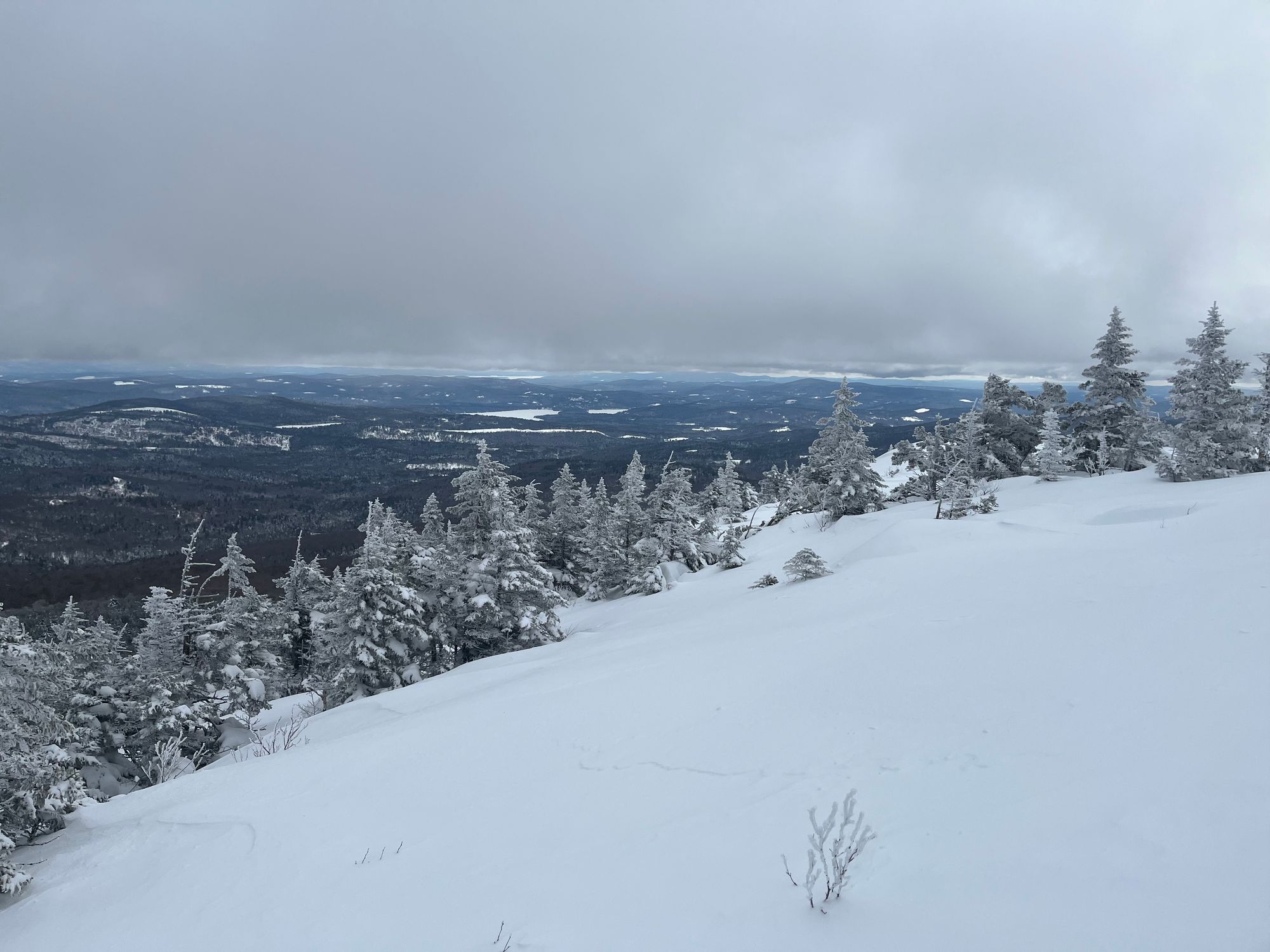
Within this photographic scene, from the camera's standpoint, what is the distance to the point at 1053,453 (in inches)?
1062

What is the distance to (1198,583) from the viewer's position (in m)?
7.62

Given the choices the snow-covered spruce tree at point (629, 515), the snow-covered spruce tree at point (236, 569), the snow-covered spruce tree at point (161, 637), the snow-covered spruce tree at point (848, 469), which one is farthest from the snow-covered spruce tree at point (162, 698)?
the snow-covered spruce tree at point (848, 469)

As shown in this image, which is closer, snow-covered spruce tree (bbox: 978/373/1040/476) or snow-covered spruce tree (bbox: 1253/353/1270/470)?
snow-covered spruce tree (bbox: 1253/353/1270/470)

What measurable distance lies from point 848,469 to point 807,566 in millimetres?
13519

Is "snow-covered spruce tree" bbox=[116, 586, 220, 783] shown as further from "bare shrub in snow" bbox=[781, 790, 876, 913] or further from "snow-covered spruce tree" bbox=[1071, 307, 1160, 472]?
"snow-covered spruce tree" bbox=[1071, 307, 1160, 472]

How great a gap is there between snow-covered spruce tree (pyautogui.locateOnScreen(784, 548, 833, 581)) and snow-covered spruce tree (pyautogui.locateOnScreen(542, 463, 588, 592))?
19.8m

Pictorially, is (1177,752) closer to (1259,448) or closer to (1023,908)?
(1023,908)

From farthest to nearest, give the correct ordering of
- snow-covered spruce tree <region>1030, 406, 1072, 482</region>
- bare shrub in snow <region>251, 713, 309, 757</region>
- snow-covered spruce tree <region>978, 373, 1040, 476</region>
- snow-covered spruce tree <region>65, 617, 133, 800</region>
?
snow-covered spruce tree <region>978, 373, 1040, 476</region>, snow-covered spruce tree <region>1030, 406, 1072, 482</region>, snow-covered spruce tree <region>65, 617, 133, 800</region>, bare shrub in snow <region>251, 713, 309, 757</region>

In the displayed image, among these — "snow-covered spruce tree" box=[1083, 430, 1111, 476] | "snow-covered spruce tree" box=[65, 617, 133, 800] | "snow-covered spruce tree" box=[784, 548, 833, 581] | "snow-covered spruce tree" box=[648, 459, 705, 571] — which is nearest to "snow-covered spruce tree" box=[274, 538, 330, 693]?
"snow-covered spruce tree" box=[65, 617, 133, 800]

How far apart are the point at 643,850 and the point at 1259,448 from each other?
1184 inches

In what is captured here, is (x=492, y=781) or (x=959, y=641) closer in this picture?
(x=492, y=781)

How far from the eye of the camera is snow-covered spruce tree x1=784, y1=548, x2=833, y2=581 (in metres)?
16.7

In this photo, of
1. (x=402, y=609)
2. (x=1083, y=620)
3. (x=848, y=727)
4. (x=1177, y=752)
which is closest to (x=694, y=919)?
(x=848, y=727)

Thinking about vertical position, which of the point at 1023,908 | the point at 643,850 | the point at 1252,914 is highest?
the point at 1252,914
